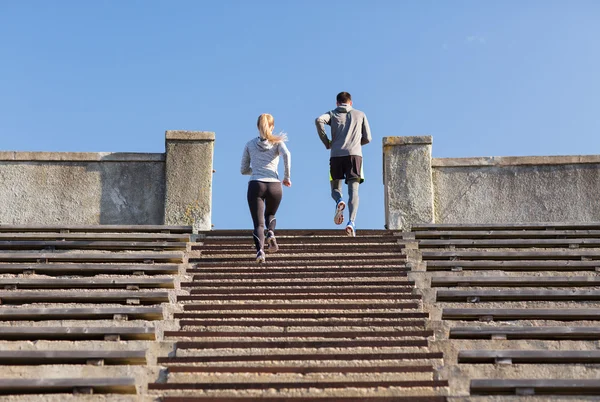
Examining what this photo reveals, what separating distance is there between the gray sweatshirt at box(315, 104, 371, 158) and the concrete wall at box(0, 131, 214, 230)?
5.27ft

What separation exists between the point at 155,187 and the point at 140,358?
4867 millimetres

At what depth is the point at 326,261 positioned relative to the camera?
396 inches

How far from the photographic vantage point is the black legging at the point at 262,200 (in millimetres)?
10055

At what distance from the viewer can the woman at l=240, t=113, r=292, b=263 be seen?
10.0 m

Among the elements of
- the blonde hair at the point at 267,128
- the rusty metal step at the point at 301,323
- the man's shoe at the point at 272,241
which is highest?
the blonde hair at the point at 267,128

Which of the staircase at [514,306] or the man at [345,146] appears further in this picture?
the man at [345,146]

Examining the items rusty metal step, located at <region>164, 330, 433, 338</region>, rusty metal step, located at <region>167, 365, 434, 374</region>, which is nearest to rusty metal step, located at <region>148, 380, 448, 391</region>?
rusty metal step, located at <region>167, 365, 434, 374</region>

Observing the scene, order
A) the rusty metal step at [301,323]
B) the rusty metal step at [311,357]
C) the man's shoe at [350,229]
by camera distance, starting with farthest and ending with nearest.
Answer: the man's shoe at [350,229] < the rusty metal step at [301,323] < the rusty metal step at [311,357]

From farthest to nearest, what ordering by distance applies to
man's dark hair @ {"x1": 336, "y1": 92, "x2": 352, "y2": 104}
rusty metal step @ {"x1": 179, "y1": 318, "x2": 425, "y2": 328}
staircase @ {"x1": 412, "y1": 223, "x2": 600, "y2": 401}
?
man's dark hair @ {"x1": 336, "y1": 92, "x2": 352, "y2": 104} → rusty metal step @ {"x1": 179, "y1": 318, "x2": 425, "y2": 328} → staircase @ {"x1": 412, "y1": 223, "x2": 600, "y2": 401}

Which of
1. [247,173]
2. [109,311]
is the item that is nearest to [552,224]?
[247,173]

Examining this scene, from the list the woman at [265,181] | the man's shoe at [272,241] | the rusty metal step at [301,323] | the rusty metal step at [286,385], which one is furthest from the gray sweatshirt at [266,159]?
the rusty metal step at [286,385]

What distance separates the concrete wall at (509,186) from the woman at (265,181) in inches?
93.9

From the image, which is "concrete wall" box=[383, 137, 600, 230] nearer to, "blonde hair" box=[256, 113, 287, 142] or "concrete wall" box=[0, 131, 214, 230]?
"blonde hair" box=[256, 113, 287, 142]

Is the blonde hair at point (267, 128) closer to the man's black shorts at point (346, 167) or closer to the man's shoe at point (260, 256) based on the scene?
the man's black shorts at point (346, 167)
